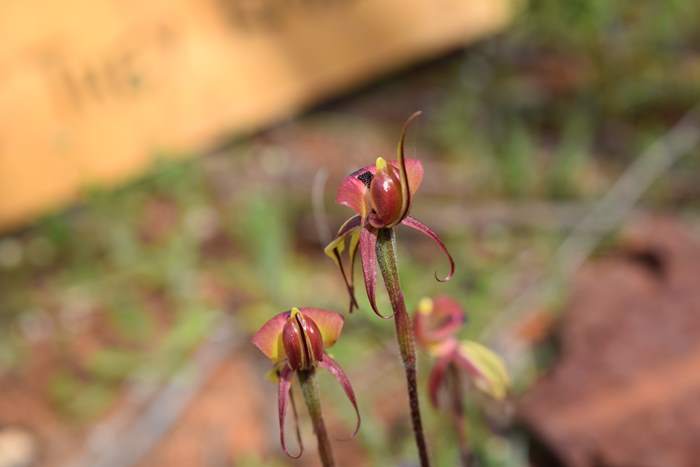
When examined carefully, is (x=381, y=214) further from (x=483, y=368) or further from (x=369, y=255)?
(x=483, y=368)

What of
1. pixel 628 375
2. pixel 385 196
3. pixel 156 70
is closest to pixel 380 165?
pixel 385 196

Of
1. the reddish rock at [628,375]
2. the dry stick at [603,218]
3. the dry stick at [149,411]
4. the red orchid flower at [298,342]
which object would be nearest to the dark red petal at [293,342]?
the red orchid flower at [298,342]

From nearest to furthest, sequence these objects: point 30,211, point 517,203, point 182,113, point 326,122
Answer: point 517,203, point 30,211, point 182,113, point 326,122

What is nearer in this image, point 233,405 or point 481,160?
point 233,405

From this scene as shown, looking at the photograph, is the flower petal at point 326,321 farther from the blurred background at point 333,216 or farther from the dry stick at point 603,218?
the dry stick at point 603,218

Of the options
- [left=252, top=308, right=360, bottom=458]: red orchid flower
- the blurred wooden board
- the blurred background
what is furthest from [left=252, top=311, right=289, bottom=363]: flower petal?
the blurred wooden board

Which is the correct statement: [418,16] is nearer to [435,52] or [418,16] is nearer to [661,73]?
[435,52]

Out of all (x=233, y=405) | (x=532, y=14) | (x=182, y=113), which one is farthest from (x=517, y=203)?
(x=182, y=113)
